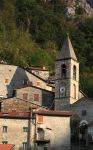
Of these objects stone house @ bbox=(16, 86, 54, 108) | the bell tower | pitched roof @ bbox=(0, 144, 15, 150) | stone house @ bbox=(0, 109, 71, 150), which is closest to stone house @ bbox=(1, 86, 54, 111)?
stone house @ bbox=(16, 86, 54, 108)

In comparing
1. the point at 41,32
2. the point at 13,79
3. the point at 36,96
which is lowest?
the point at 36,96

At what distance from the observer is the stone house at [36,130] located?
64938mm

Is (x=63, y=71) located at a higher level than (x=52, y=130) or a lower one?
higher

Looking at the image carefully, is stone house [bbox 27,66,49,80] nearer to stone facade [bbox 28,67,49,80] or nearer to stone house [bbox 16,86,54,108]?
stone facade [bbox 28,67,49,80]

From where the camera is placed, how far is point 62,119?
67125mm

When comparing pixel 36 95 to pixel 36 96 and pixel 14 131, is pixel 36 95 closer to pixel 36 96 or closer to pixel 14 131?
pixel 36 96

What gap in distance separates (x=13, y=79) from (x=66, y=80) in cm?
876

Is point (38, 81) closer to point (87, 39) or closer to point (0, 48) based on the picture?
point (0, 48)

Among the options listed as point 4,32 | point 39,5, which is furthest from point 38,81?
point 39,5

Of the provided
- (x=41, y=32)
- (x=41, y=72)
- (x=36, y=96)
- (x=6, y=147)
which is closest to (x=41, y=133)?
(x=6, y=147)

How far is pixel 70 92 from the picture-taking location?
78875 millimetres

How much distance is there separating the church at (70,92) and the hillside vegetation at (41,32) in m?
18.6

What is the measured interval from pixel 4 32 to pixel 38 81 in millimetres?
24171

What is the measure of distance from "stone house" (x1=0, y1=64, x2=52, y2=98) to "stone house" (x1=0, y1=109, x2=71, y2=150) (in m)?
17.8
